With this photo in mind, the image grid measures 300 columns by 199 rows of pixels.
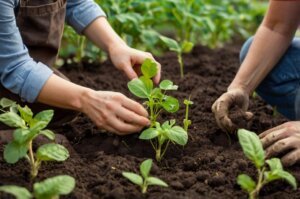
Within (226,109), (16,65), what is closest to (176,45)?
(226,109)

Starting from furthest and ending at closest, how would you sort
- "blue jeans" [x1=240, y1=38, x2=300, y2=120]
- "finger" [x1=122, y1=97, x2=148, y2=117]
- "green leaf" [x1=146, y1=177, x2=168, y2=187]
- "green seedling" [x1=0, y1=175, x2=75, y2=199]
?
"blue jeans" [x1=240, y1=38, x2=300, y2=120], "finger" [x1=122, y1=97, x2=148, y2=117], "green leaf" [x1=146, y1=177, x2=168, y2=187], "green seedling" [x1=0, y1=175, x2=75, y2=199]

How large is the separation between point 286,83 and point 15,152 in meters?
1.30

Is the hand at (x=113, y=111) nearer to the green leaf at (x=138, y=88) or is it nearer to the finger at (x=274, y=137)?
the green leaf at (x=138, y=88)

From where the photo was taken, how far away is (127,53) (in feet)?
7.86

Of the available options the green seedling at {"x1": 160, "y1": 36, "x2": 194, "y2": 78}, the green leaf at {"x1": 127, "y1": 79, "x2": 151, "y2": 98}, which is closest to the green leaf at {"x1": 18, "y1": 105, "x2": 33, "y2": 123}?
the green leaf at {"x1": 127, "y1": 79, "x2": 151, "y2": 98}

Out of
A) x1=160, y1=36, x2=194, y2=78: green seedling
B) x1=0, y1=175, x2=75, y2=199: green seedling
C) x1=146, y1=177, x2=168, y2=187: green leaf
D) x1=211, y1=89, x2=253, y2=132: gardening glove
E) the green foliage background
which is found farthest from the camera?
the green foliage background

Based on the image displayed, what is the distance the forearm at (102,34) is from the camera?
2.54 m

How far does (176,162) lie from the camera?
2100 millimetres

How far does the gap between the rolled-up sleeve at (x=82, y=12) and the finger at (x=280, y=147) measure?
1064mm

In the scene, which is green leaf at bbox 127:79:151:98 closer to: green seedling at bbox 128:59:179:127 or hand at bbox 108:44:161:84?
green seedling at bbox 128:59:179:127

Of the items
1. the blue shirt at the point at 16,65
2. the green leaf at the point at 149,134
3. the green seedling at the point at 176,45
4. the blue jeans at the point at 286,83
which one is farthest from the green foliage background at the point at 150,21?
the green leaf at the point at 149,134

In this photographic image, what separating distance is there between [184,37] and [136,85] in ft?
6.44

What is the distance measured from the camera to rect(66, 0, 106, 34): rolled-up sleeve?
2613 mm

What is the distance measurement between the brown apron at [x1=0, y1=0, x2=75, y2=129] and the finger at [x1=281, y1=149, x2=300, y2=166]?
970 mm
